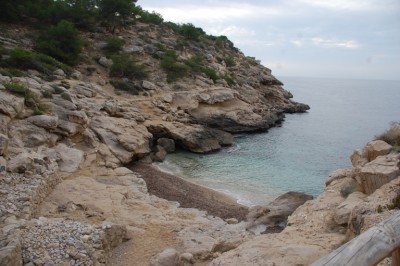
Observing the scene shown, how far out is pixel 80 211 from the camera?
13.8 metres

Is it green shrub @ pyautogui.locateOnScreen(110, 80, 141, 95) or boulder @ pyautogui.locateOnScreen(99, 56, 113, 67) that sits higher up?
boulder @ pyautogui.locateOnScreen(99, 56, 113, 67)

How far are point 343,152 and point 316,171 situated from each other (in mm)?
8814

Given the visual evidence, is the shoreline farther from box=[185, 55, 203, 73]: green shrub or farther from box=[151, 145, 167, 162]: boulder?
box=[185, 55, 203, 73]: green shrub

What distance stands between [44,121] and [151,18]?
37.9 meters

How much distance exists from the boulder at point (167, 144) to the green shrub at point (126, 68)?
1175 cm

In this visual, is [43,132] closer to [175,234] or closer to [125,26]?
[175,234]

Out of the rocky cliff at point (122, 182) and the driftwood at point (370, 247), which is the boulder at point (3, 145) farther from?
the driftwood at point (370, 247)

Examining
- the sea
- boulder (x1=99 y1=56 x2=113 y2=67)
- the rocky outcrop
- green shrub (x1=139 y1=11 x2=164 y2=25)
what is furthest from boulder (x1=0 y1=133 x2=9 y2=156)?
green shrub (x1=139 y1=11 x2=164 y2=25)

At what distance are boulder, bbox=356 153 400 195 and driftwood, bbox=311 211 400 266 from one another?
259 inches

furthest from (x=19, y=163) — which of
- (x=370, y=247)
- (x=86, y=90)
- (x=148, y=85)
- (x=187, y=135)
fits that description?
(x=148, y=85)

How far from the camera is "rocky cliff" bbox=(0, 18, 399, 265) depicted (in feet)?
31.4

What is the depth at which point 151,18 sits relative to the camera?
53.1 metres

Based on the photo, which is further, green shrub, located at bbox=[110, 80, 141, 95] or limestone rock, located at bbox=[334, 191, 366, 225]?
green shrub, located at bbox=[110, 80, 141, 95]

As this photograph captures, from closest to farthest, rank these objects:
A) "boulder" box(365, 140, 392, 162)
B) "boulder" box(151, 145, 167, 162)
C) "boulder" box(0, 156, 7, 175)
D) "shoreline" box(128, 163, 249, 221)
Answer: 1. "boulder" box(365, 140, 392, 162)
2. "boulder" box(0, 156, 7, 175)
3. "shoreline" box(128, 163, 249, 221)
4. "boulder" box(151, 145, 167, 162)
